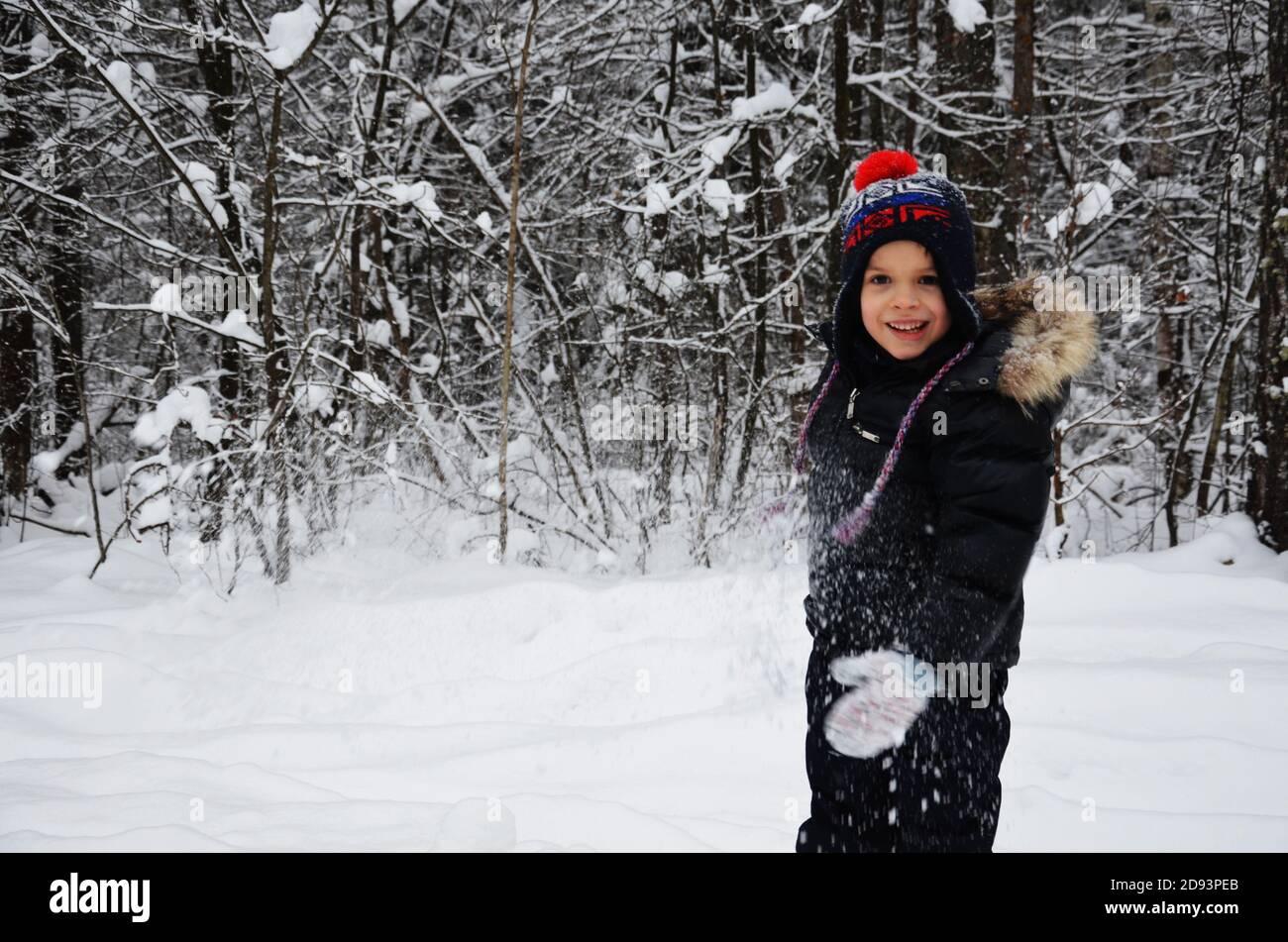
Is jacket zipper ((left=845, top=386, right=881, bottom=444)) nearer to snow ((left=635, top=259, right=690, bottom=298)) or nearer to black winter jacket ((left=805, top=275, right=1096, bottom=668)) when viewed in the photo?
black winter jacket ((left=805, top=275, right=1096, bottom=668))

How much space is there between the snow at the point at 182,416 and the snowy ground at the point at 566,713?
3.10ft

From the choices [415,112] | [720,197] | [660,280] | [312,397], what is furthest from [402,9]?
[312,397]

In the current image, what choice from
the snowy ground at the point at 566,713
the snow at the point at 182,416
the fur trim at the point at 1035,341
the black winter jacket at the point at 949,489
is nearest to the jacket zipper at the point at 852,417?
the black winter jacket at the point at 949,489

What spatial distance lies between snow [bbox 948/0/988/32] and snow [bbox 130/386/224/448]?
18.4ft

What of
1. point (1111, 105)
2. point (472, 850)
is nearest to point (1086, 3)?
point (1111, 105)

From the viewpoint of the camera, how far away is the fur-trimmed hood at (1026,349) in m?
1.43

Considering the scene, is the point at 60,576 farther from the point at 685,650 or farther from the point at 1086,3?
the point at 1086,3

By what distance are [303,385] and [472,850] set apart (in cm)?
370

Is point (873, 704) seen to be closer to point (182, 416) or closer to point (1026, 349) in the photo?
point (1026, 349)

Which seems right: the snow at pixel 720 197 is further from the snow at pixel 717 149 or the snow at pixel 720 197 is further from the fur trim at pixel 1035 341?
the fur trim at pixel 1035 341

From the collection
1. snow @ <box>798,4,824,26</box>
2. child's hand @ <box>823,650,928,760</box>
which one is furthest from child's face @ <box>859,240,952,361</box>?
snow @ <box>798,4,824,26</box>

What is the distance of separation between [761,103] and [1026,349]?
535 cm

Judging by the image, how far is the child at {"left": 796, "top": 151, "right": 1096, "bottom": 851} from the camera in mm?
1410
